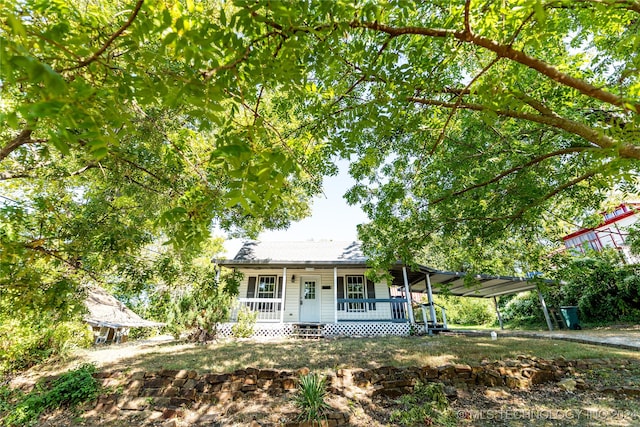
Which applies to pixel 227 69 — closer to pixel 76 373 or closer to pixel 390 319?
pixel 76 373

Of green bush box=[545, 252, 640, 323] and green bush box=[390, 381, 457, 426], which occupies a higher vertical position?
green bush box=[545, 252, 640, 323]

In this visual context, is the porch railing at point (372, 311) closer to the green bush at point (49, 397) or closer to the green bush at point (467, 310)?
the green bush at point (49, 397)

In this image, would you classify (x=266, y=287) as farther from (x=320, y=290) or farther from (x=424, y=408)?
(x=424, y=408)

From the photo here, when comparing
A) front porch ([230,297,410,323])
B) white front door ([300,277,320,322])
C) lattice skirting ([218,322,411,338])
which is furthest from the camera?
white front door ([300,277,320,322])

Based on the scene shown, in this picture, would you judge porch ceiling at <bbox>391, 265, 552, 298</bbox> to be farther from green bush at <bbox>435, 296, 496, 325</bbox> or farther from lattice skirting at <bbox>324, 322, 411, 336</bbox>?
green bush at <bbox>435, 296, 496, 325</bbox>

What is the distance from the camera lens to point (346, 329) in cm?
1205

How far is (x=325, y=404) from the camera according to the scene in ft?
13.4

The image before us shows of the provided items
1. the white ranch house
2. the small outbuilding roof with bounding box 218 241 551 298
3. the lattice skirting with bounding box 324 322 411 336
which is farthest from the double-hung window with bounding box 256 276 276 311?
the lattice skirting with bounding box 324 322 411 336

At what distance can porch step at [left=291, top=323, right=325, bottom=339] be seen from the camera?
1134cm

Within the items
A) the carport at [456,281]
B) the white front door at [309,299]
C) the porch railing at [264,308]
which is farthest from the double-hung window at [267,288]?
the carport at [456,281]

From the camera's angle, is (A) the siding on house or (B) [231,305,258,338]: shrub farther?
(A) the siding on house

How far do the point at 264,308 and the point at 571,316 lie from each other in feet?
49.0

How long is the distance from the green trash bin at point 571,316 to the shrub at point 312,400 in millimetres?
15050

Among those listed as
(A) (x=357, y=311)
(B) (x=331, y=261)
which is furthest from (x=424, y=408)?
(A) (x=357, y=311)
